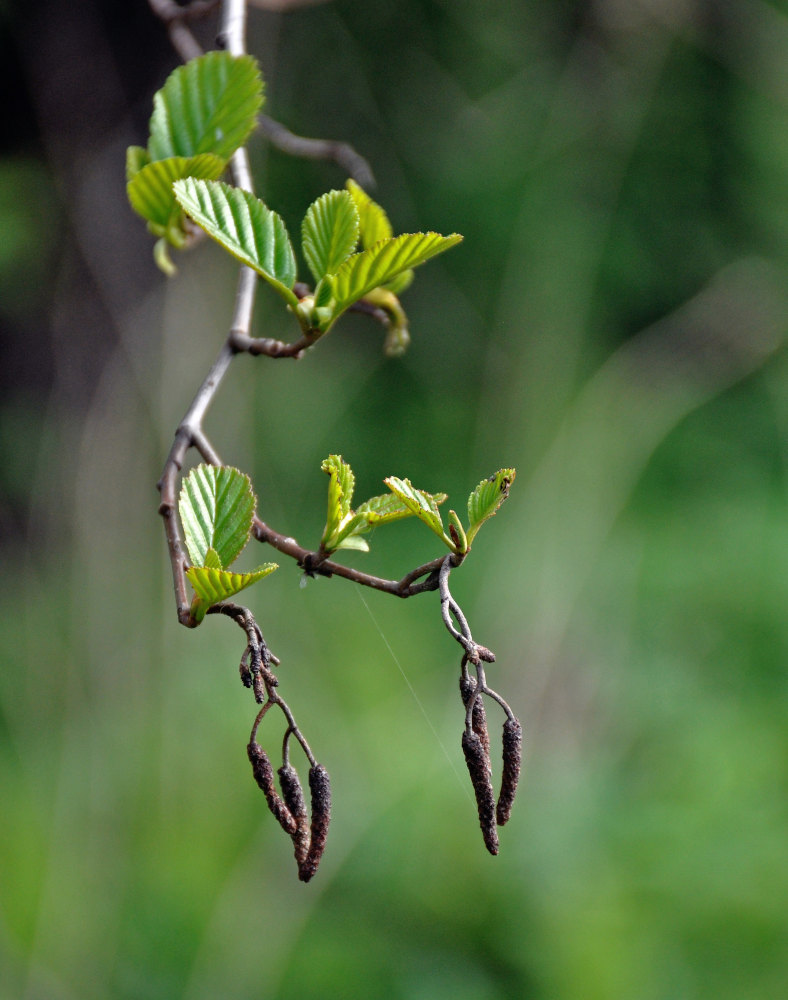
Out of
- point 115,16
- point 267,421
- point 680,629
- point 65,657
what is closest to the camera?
point 115,16

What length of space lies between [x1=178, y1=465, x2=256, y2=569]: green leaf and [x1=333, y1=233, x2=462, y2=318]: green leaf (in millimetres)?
130

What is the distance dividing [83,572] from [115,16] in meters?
1.46

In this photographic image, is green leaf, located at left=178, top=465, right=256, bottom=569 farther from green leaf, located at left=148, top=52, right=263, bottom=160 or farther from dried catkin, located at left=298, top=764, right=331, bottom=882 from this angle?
green leaf, located at left=148, top=52, right=263, bottom=160

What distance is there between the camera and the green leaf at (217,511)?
1.73 feet

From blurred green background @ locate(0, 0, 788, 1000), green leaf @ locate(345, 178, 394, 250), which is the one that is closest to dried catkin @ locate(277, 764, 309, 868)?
green leaf @ locate(345, 178, 394, 250)

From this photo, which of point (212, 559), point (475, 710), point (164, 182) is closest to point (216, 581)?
point (212, 559)

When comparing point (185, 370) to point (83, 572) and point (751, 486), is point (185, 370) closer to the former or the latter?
point (83, 572)

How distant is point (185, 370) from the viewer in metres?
2.51

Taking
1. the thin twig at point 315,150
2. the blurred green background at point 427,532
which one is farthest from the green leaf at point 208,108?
the blurred green background at point 427,532

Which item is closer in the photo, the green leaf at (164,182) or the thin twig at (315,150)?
the green leaf at (164,182)

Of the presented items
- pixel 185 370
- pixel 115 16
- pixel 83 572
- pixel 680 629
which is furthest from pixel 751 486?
pixel 115 16

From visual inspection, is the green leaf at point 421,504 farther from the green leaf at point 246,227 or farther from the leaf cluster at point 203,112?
the leaf cluster at point 203,112

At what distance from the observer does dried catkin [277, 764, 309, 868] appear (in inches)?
19.5

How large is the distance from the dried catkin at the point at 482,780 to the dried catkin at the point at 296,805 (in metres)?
0.10
